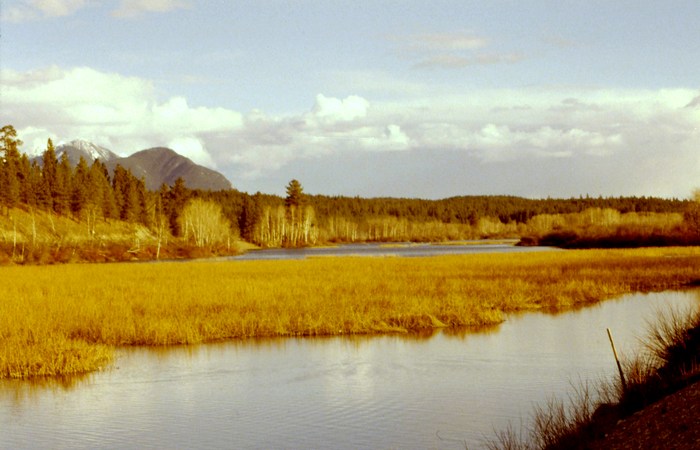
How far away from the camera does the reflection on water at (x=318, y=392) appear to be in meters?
Result: 13.6

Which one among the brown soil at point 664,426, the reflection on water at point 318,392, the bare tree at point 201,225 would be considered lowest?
the reflection on water at point 318,392

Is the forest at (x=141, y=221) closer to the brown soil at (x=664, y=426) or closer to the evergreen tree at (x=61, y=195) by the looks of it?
the evergreen tree at (x=61, y=195)

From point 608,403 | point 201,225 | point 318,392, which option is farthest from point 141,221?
point 608,403

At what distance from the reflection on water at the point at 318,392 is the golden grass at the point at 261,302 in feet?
3.77

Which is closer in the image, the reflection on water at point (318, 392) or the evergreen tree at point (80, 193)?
the reflection on water at point (318, 392)

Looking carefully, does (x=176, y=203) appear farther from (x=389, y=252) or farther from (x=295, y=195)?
(x=389, y=252)

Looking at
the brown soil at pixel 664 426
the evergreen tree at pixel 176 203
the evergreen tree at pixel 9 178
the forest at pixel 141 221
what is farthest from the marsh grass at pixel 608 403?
the evergreen tree at pixel 176 203

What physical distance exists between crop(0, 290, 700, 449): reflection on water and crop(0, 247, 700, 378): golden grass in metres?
1.15

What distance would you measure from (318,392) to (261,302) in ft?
43.4

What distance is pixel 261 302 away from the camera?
29.7m

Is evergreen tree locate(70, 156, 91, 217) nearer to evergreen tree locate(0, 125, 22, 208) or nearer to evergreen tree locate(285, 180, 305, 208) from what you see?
evergreen tree locate(0, 125, 22, 208)

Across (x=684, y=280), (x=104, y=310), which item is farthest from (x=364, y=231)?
(x=104, y=310)

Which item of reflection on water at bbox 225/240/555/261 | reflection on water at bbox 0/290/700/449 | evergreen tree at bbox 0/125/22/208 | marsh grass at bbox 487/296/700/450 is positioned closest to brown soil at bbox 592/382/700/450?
marsh grass at bbox 487/296/700/450

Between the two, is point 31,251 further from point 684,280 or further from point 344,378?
point 344,378
